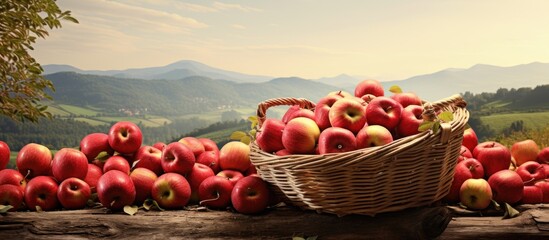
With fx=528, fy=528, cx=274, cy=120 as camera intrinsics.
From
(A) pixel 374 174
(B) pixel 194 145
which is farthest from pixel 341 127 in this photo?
(B) pixel 194 145

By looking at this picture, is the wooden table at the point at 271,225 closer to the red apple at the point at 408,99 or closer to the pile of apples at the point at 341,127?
the pile of apples at the point at 341,127

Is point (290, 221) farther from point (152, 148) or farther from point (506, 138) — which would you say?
point (506, 138)

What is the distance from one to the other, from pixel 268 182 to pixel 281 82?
5408cm

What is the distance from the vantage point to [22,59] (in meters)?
5.17

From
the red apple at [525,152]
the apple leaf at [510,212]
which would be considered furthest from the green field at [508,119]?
the apple leaf at [510,212]

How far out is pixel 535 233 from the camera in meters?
2.92

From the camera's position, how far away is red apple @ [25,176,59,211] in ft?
10.1

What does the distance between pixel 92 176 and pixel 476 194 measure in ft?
7.47

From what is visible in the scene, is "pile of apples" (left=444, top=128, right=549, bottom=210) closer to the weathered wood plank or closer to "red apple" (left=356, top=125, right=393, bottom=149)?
the weathered wood plank

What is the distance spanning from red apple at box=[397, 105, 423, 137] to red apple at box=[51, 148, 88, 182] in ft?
6.09

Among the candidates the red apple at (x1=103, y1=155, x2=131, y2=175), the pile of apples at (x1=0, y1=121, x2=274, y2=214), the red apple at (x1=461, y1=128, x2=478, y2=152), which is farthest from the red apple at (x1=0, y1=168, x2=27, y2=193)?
the red apple at (x1=461, y1=128, x2=478, y2=152)

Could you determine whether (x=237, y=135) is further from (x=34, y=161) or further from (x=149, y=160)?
(x=34, y=161)

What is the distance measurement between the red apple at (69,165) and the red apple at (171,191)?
0.48 m

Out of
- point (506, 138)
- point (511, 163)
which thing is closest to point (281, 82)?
point (506, 138)
